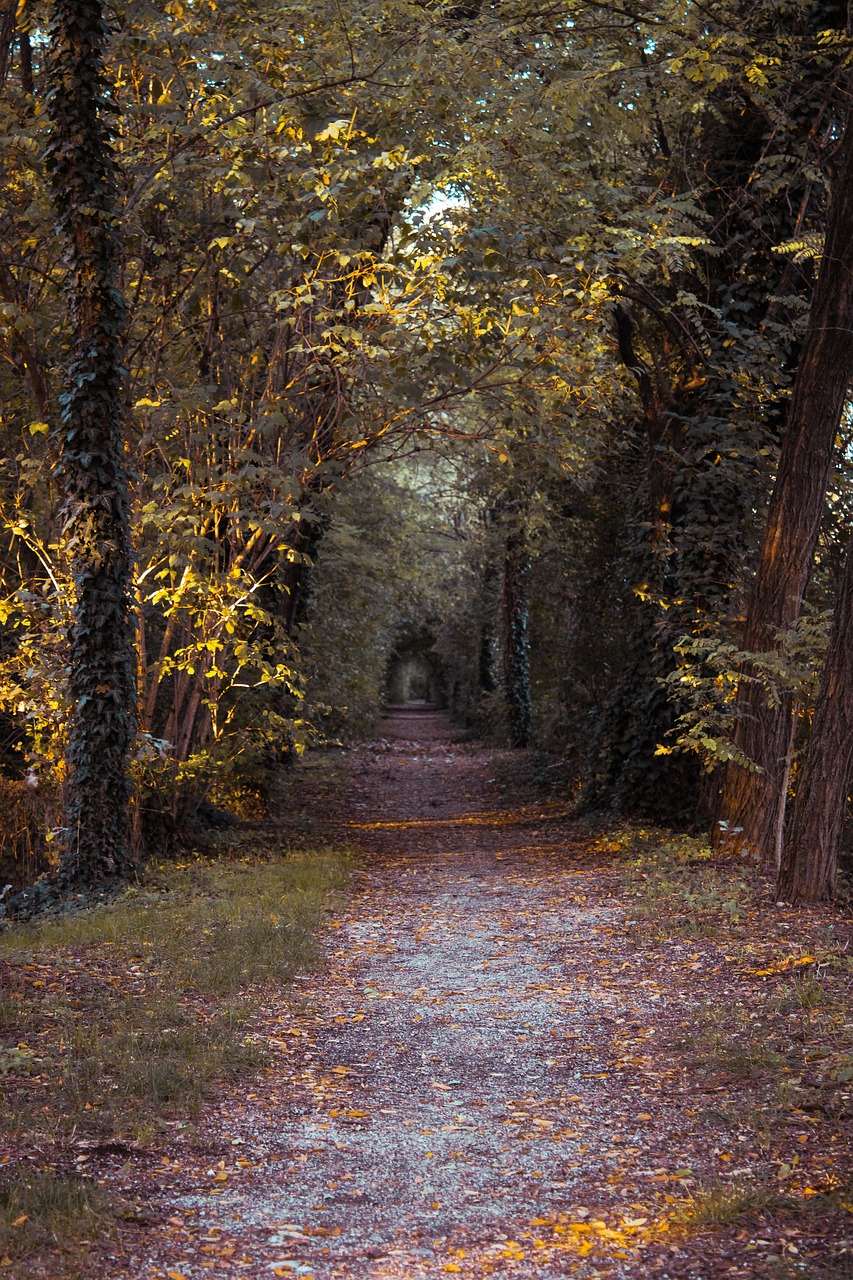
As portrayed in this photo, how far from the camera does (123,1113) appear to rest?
465 centimetres

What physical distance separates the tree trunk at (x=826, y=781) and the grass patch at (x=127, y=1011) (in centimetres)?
355

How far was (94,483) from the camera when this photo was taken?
392 inches

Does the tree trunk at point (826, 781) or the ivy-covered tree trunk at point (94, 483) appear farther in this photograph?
the ivy-covered tree trunk at point (94, 483)

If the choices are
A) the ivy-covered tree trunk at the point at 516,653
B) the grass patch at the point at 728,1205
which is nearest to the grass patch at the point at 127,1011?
the grass patch at the point at 728,1205

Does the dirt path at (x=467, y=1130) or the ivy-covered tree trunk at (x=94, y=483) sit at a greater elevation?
the ivy-covered tree trunk at (x=94, y=483)

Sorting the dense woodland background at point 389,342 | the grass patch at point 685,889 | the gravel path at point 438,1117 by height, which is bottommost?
the gravel path at point 438,1117

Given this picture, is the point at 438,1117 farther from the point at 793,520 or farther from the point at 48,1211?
the point at 793,520

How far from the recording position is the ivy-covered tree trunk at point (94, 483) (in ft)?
31.9

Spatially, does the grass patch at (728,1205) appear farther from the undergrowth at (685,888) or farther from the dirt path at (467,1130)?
the undergrowth at (685,888)

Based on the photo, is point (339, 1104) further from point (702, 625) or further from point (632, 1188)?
point (702, 625)

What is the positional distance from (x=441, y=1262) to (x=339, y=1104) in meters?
1.54

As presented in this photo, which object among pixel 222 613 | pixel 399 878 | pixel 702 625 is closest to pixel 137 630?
pixel 222 613

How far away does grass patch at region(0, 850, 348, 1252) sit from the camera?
435 cm

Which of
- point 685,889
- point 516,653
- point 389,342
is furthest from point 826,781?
point 516,653
